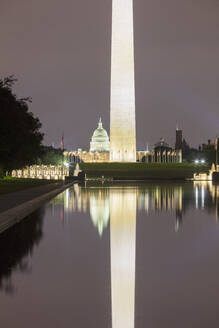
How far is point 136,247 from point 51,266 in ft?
8.67

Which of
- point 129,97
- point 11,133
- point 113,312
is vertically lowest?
point 113,312

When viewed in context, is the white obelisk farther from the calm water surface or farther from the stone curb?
the calm water surface

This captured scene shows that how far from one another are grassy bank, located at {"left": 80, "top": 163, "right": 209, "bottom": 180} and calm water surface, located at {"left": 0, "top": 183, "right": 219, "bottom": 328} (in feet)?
198

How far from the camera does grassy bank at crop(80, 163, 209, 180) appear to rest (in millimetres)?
79125

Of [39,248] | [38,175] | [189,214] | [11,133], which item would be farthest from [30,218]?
[38,175]

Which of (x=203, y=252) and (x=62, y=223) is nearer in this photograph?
(x=203, y=252)

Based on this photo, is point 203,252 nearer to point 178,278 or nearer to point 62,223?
point 178,278

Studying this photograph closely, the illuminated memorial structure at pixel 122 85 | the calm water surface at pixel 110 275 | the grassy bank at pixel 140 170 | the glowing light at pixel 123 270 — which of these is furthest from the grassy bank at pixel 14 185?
the illuminated memorial structure at pixel 122 85

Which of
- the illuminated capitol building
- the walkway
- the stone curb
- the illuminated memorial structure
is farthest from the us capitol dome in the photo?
the stone curb

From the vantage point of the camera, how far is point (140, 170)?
8462cm

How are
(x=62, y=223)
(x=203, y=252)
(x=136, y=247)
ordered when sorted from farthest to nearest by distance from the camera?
(x=62, y=223), (x=136, y=247), (x=203, y=252)

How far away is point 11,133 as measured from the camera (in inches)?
1569

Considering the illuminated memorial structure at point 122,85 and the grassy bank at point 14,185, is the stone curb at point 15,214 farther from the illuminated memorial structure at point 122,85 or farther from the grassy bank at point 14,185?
the illuminated memorial structure at point 122,85

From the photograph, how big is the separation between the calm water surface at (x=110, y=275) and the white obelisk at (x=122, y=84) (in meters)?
67.0
